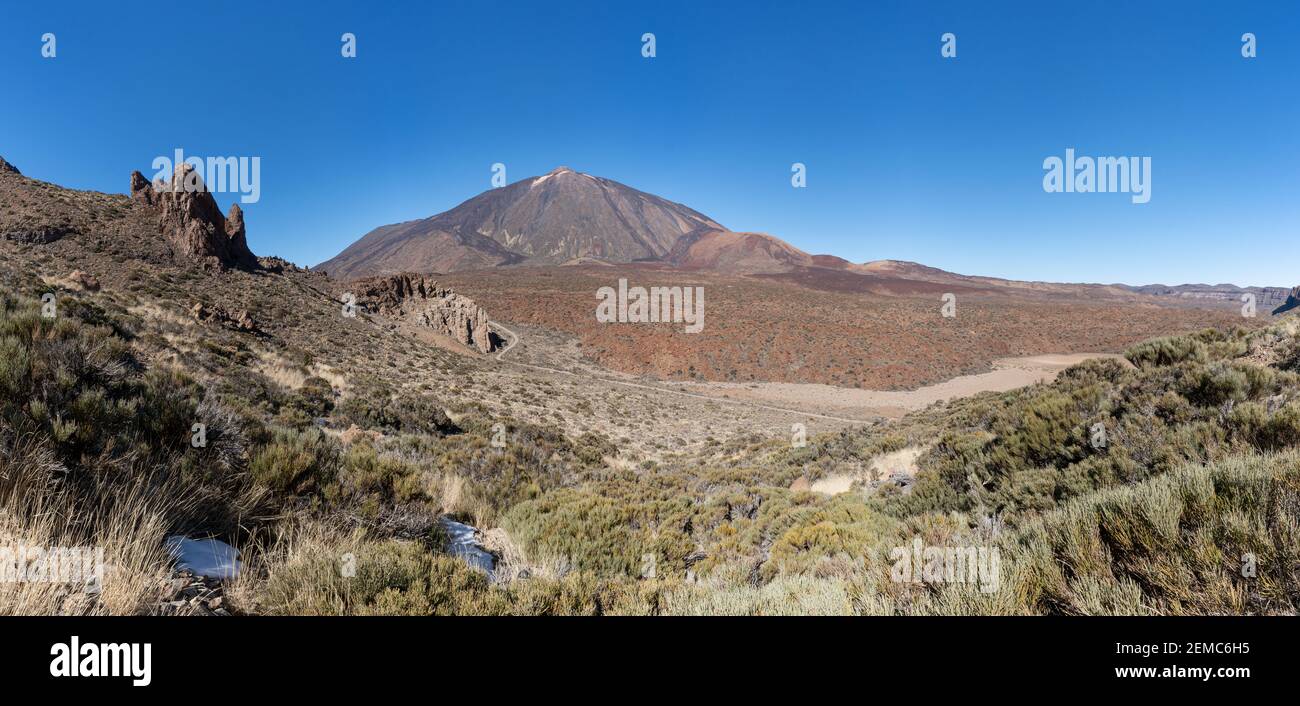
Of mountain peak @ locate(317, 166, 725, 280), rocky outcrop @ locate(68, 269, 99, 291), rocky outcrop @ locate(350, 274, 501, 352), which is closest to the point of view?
rocky outcrop @ locate(68, 269, 99, 291)

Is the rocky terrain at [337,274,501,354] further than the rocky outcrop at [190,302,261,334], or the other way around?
the rocky terrain at [337,274,501,354]

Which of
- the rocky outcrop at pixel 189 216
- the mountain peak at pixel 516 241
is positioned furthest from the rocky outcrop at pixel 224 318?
the mountain peak at pixel 516 241

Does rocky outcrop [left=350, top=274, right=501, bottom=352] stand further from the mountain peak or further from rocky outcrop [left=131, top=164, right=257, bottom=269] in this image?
the mountain peak

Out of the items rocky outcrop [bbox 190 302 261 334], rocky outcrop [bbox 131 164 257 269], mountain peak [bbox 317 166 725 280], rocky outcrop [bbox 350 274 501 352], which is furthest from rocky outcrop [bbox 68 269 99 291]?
mountain peak [bbox 317 166 725 280]

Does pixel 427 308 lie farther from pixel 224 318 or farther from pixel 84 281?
pixel 84 281

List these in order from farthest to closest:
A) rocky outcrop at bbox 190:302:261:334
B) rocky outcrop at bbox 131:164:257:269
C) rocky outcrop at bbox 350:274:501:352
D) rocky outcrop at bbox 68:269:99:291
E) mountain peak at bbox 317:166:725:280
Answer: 1. mountain peak at bbox 317:166:725:280
2. rocky outcrop at bbox 350:274:501:352
3. rocky outcrop at bbox 131:164:257:269
4. rocky outcrop at bbox 190:302:261:334
5. rocky outcrop at bbox 68:269:99:291
